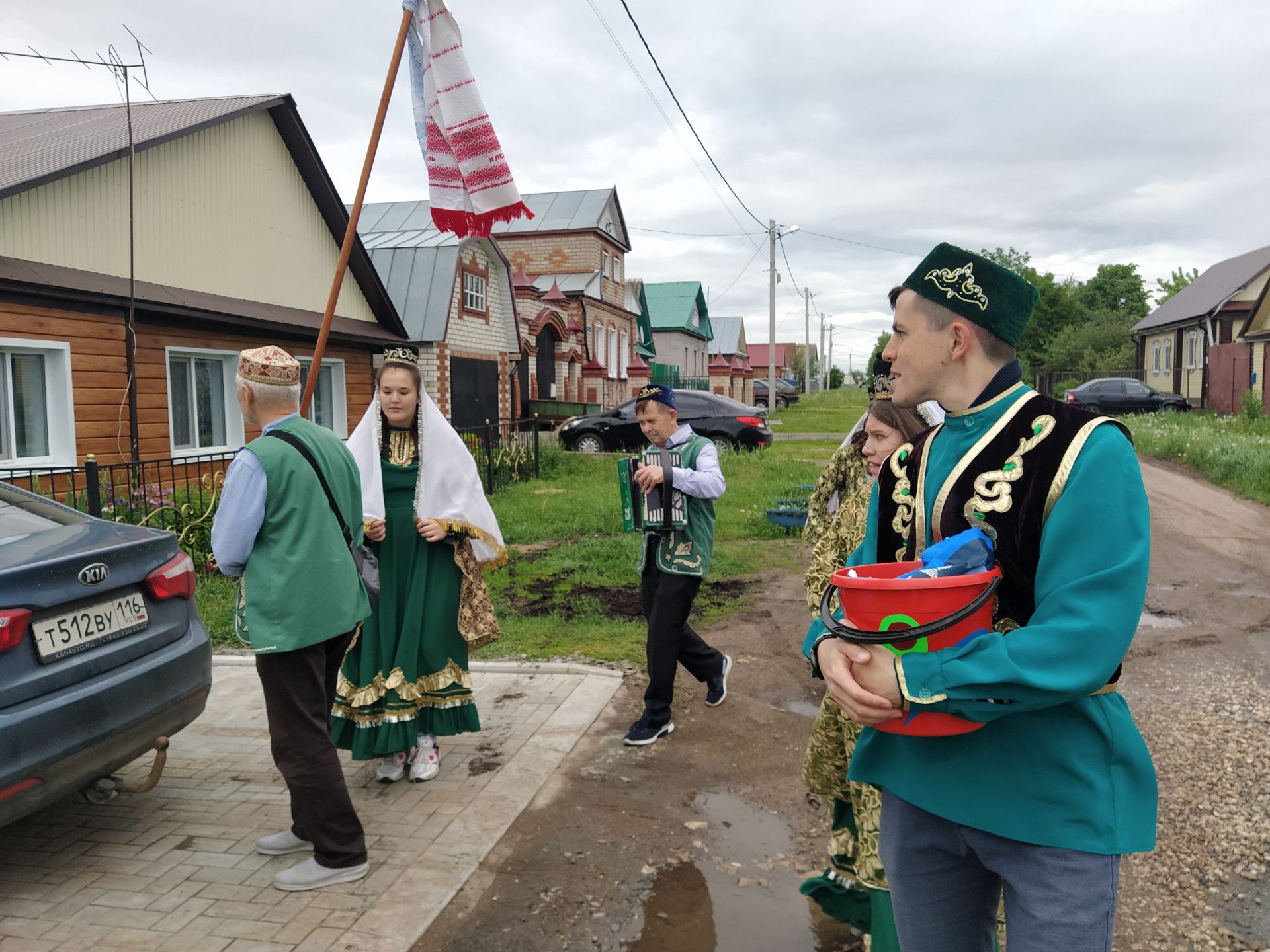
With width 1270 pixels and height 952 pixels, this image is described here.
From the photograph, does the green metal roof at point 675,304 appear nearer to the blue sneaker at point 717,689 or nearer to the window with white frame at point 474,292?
the window with white frame at point 474,292

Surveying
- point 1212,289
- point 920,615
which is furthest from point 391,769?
point 1212,289

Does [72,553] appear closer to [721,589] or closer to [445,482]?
[445,482]

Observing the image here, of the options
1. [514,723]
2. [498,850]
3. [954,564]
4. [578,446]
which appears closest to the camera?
[954,564]

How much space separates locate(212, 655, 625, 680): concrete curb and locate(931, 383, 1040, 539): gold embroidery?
4208 mm

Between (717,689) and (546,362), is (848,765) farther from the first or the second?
(546,362)

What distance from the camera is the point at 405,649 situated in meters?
4.31

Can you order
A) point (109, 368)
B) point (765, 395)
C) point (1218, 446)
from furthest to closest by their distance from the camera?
point (765, 395), point (1218, 446), point (109, 368)

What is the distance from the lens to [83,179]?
10.2 metres

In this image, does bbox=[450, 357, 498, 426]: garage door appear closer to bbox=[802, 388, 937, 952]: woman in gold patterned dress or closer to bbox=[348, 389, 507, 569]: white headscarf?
bbox=[348, 389, 507, 569]: white headscarf

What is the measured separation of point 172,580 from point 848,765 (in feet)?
9.62

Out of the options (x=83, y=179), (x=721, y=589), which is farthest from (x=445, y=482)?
(x=83, y=179)

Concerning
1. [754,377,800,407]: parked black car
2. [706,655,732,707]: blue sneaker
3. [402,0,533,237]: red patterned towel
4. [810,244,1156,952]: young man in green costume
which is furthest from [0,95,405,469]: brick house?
[754,377,800,407]: parked black car

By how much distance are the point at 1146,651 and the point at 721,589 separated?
3.53 m

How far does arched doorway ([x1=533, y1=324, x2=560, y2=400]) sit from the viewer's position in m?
28.1
